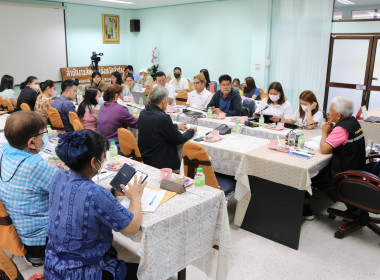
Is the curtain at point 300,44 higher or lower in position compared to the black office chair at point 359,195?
higher

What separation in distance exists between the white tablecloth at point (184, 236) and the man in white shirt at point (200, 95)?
347 cm

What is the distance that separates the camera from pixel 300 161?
2.96 m

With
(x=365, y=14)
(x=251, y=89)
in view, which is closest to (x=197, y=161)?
(x=251, y=89)

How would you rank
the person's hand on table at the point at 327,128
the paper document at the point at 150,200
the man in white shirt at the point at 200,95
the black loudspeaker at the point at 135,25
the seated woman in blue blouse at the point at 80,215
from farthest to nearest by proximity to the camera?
1. the black loudspeaker at the point at 135,25
2. the man in white shirt at the point at 200,95
3. the person's hand on table at the point at 327,128
4. the paper document at the point at 150,200
5. the seated woman in blue blouse at the point at 80,215

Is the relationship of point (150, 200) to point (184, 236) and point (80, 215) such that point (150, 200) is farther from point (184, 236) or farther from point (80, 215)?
point (80, 215)

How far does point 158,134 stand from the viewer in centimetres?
333

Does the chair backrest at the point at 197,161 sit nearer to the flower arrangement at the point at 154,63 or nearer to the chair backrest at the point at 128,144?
the chair backrest at the point at 128,144

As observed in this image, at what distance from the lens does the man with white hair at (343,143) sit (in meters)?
3.03

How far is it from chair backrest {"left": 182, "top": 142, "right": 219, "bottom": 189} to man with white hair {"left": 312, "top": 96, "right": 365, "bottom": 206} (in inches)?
44.3

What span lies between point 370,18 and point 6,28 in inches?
330

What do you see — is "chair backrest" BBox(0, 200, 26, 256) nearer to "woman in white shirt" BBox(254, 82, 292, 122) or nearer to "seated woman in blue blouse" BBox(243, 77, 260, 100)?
"woman in white shirt" BBox(254, 82, 292, 122)

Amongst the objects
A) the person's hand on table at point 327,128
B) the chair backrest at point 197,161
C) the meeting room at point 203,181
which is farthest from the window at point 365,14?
the chair backrest at point 197,161

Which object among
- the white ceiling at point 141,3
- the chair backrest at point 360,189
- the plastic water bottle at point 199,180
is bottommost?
the chair backrest at point 360,189

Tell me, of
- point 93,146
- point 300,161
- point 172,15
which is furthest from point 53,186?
point 172,15
